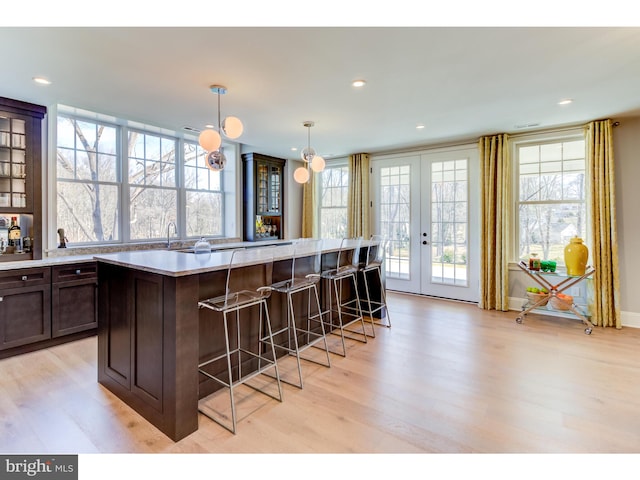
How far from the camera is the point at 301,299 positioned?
3.41 meters

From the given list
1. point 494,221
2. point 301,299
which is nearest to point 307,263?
point 301,299

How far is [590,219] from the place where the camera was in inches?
164

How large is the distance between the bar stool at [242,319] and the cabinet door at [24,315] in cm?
209

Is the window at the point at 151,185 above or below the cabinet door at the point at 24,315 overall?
above

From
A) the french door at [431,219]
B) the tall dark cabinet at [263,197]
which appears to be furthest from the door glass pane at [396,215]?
the tall dark cabinet at [263,197]

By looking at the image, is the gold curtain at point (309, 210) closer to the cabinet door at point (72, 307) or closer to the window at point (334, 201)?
the window at point (334, 201)

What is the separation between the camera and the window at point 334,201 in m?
6.61

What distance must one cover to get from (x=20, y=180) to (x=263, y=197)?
3.39 metres

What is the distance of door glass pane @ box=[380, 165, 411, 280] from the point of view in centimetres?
584

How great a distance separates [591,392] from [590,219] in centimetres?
258

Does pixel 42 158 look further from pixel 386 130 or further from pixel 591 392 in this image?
pixel 591 392

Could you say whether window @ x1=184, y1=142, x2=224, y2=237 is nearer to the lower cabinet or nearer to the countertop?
the countertop

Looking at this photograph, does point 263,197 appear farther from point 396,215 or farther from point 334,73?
point 334,73
